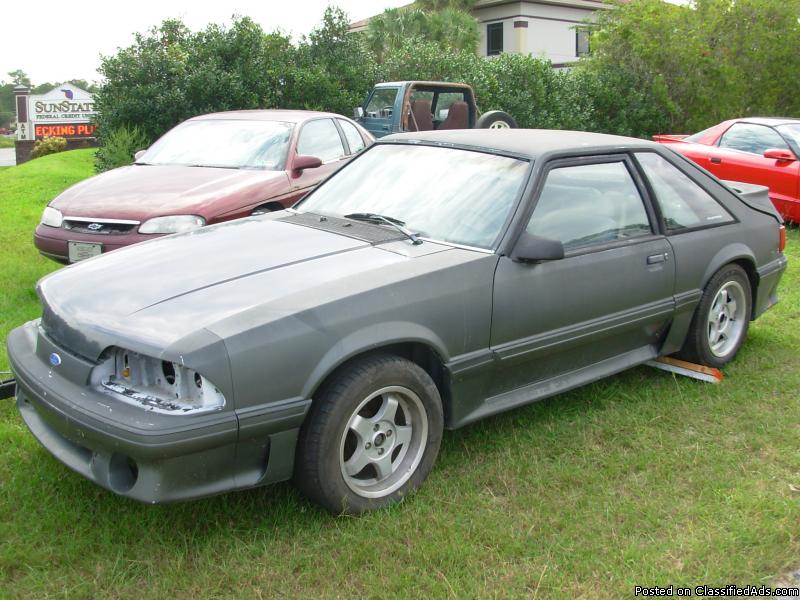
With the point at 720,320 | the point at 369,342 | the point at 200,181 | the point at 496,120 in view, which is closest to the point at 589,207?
the point at 720,320

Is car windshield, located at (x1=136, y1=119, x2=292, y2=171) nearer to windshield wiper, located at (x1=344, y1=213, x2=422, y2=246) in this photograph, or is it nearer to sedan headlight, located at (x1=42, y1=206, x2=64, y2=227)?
sedan headlight, located at (x1=42, y1=206, x2=64, y2=227)

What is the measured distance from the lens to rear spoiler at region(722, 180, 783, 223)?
16.8ft

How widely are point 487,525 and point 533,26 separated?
36238 millimetres

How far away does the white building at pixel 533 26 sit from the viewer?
35.9m

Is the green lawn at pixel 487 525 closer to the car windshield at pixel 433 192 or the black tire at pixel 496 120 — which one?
the car windshield at pixel 433 192

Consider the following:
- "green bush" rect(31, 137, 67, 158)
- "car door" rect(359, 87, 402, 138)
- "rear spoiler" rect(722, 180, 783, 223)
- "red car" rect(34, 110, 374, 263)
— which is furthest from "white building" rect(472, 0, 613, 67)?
"rear spoiler" rect(722, 180, 783, 223)

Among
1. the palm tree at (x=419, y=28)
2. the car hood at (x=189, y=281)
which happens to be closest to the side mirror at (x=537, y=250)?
the car hood at (x=189, y=281)

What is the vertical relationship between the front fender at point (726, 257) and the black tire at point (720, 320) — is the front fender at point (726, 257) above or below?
above

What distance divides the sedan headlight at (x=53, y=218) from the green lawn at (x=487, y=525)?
2365mm

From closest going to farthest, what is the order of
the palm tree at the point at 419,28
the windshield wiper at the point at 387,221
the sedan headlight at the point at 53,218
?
the windshield wiper at the point at 387,221 < the sedan headlight at the point at 53,218 < the palm tree at the point at 419,28

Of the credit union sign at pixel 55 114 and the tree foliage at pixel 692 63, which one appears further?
the credit union sign at pixel 55 114

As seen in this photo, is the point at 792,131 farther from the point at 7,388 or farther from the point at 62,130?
the point at 62,130

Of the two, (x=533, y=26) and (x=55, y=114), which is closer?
(x=55, y=114)

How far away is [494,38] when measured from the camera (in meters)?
37.3
